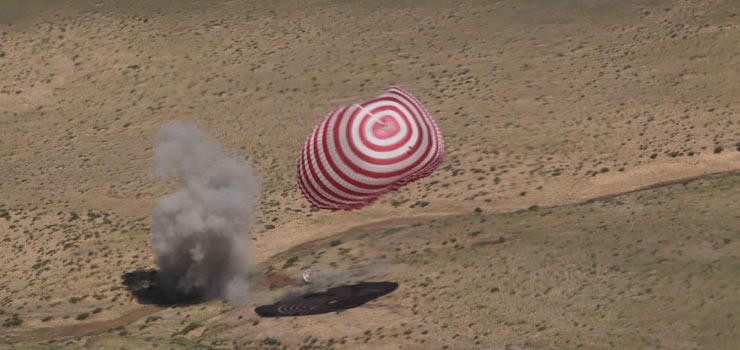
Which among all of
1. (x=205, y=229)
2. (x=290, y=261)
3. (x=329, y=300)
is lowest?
(x=329, y=300)

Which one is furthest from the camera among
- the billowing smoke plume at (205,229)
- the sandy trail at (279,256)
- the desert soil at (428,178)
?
the billowing smoke plume at (205,229)

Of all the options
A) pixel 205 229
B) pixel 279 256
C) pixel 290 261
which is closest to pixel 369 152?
pixel 290 261

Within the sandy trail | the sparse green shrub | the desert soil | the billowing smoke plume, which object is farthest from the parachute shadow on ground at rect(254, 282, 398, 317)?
the sandy trail

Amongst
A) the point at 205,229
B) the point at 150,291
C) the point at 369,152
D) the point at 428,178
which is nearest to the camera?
the point at 369,152

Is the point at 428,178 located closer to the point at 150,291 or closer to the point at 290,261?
the point at 290,261

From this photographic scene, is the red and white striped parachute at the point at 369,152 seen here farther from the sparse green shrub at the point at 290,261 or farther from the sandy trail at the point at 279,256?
the sandy trail at the point at 279,256

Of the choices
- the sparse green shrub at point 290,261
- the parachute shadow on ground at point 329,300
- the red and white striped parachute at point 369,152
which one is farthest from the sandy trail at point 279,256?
the red and white striped parachute at point 369,152
